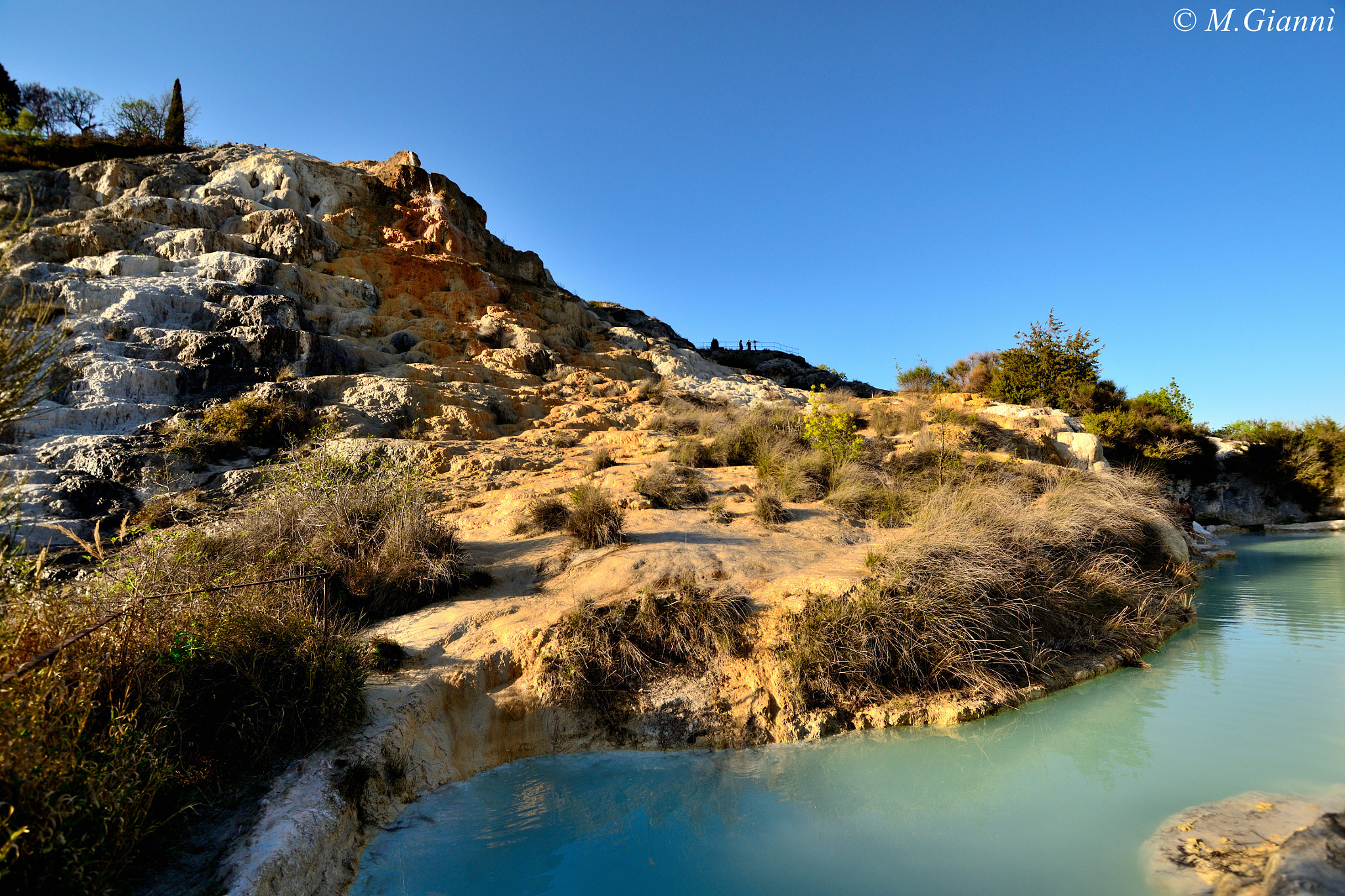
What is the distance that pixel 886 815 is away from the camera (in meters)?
4.41

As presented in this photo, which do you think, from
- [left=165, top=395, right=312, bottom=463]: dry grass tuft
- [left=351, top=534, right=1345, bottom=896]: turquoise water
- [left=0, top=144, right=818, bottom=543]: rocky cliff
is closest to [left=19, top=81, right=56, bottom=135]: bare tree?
[left=0, top=144, right=818, bottom=543]: rocky cliff

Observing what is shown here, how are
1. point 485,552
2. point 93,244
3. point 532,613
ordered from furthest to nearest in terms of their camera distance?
point 93,244
point 485,552
point 532,613

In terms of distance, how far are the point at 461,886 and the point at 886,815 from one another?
288 cm

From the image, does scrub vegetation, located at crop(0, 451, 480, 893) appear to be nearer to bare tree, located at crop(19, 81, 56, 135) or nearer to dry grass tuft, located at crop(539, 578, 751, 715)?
dry grass tuft, located at crop(539, 578, 751, 715)

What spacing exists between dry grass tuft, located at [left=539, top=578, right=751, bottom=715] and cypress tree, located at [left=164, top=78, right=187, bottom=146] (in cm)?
3142

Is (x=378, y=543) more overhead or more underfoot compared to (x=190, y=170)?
more underfoot

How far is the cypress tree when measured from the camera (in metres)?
26.8

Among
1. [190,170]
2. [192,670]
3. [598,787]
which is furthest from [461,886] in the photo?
[190,170]

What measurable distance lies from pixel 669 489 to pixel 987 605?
Result: 460 cm

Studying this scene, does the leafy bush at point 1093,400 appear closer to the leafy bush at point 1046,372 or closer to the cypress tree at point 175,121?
the leafy bush at point 1046,372

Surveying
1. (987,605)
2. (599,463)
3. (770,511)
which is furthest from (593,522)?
(987,605)

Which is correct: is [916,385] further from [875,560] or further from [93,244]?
[93,244]

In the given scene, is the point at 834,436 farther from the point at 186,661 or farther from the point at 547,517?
the point at 186,661

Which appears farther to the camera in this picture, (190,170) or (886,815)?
(190,170)
